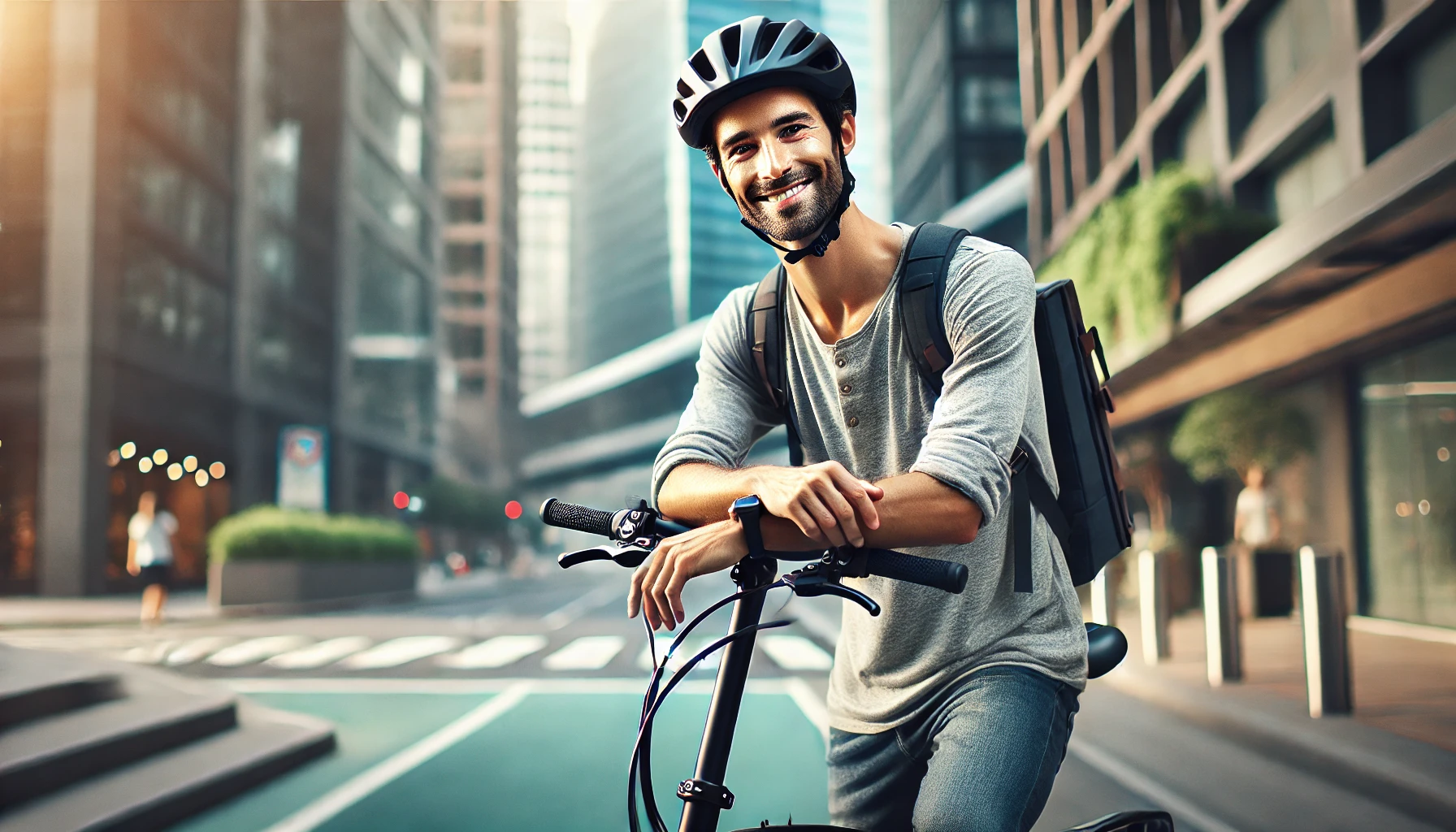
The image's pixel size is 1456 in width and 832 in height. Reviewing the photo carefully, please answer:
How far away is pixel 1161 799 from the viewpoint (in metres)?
5.52

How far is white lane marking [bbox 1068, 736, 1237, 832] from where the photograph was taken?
510 cm

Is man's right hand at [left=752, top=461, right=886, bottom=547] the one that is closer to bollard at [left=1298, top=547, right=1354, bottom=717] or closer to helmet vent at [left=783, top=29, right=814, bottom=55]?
helmet vent at [left=783, top=29, right=814, bottom=55]

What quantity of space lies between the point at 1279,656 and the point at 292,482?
2420cm

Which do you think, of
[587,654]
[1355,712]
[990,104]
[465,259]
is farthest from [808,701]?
[465,259]

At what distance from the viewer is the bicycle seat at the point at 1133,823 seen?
6.46ft

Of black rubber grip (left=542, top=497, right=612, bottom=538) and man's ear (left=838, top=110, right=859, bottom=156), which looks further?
man's ear (left=838, top=110, right=859, bottom=156)

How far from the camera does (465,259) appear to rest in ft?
294

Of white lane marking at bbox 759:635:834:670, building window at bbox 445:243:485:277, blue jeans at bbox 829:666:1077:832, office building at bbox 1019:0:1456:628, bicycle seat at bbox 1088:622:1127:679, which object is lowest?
white lane marking at bbox 759:635:834:670

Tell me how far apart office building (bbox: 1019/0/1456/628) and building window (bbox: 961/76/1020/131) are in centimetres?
876

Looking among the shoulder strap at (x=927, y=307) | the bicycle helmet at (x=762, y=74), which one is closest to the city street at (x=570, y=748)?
the shoulder strap at (x=927, y=307)

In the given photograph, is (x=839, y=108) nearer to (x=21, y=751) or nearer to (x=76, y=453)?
(x=21, y=751)

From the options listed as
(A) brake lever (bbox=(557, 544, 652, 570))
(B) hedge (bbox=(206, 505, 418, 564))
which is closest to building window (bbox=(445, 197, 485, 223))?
(B) hedge (bbox=(206, 505, 418, 564))

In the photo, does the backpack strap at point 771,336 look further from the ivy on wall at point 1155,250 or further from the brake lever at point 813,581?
the ivy on wall at point 1155,250

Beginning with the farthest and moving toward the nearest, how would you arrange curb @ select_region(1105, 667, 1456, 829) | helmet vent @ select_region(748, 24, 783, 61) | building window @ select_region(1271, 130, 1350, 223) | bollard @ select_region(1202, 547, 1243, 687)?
1. building window @ select_region(1271, 130, 1350, 223)
2. bollard @ select_region(1202, 547, 1243, 687)
3. curb @ select_region(1105, 667, 1456, 829)
4. helmet vent @ select_region(748, 24, 783, 61)
